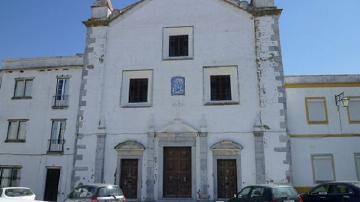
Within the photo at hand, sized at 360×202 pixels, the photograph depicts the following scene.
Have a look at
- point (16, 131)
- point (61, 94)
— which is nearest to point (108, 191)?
point (61, 94)

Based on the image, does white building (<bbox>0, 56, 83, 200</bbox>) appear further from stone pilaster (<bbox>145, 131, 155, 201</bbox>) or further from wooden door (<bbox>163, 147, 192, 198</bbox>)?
wooden door (<bbox>163, 147, 192, 198</bbox>)

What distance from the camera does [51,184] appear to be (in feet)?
68.6

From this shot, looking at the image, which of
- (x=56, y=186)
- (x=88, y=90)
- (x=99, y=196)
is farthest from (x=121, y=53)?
(x=99, y=196)

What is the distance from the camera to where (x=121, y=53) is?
2061 cm

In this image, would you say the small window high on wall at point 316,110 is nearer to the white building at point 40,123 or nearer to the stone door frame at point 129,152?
the stone door frame at point 129,152

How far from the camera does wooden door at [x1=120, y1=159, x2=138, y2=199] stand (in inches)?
723

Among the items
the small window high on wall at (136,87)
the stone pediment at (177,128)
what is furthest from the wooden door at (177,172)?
the small window high on wall at (136,87)

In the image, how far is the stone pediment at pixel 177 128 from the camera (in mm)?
18500

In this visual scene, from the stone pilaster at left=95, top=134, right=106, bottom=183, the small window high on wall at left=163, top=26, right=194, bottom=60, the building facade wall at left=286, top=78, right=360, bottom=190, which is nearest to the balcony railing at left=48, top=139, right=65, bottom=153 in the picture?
the stone pilaster at left=95, top=134, right=106, bottom=183

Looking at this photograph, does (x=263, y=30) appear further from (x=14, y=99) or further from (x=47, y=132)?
(x=14, y=99)

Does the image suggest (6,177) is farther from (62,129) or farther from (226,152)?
(226,152)

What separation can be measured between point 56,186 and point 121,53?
30.6 feet

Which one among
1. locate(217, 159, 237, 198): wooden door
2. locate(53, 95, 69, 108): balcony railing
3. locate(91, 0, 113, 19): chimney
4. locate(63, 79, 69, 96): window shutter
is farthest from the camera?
locate(63, 79, 69, 96): window shutter

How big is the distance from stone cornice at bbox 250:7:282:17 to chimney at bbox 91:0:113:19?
934cm
